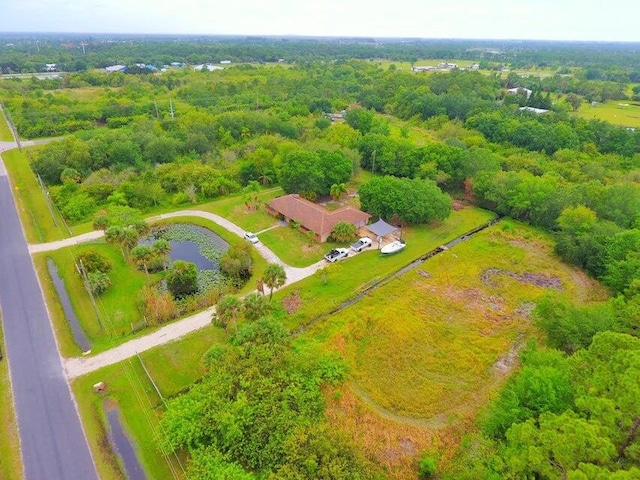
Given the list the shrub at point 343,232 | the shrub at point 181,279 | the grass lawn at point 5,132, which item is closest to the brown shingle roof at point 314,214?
the shrub at point 343,232

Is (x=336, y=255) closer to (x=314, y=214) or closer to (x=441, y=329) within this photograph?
(x=314, y=214)

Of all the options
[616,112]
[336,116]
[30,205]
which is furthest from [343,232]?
[616,112]

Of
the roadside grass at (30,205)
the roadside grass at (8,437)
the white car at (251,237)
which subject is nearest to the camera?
the roadside grass at (8,437)

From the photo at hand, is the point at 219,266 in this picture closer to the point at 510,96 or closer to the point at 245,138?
the point at 245,138

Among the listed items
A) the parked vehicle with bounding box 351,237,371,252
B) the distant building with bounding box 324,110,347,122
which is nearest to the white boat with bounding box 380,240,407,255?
the parked vehicle with bounding box 351,237,371,252

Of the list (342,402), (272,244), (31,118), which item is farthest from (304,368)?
(31,118)

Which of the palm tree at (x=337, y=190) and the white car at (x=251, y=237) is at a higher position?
the palm tree at (x=337, y=190)

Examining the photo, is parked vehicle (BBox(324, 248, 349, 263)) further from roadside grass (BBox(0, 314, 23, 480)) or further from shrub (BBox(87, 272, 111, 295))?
roadside grass (BBox(0, 314, 23, 480))

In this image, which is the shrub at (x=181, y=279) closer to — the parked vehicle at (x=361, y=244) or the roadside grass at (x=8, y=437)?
the roadside grass at (x=8, y=437)
